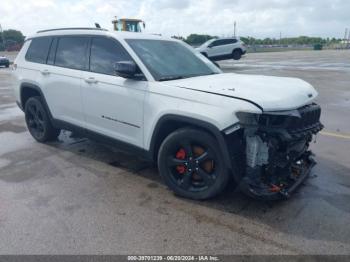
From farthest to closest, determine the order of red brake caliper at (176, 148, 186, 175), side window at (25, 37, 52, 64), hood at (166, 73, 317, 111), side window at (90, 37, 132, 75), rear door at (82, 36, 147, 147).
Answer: side window at (25, 37, 52, 64) < side window at (90, 37, 132, 75) < rear door at (82, 36, 147, 147) < red brake caliper at (176, 148, 186, 175) < hood at (166, 73, 317, 111)

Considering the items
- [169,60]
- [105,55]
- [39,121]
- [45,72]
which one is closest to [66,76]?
[45,72]

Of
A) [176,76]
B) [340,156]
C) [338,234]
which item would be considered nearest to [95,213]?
[176,76]

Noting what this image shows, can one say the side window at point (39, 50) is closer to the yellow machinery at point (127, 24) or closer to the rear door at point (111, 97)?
the rear door at point (111, 97)

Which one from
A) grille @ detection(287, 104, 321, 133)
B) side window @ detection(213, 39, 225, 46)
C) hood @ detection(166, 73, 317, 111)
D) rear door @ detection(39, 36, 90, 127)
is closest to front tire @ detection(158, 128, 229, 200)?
hood @ detection(166, 73, 317, 111)

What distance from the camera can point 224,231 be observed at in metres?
3.17

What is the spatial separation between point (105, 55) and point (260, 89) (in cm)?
213

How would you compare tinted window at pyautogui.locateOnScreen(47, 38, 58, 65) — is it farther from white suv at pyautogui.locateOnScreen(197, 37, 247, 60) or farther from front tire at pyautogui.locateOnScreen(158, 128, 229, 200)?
white suv at pyautogui.locateOnScreen(197, 37, 247, 60)

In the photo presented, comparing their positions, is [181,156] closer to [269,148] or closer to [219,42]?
[269,148]

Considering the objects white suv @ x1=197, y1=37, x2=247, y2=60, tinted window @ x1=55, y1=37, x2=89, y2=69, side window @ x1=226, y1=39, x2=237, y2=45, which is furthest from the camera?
side window @ x1=226, y1=39, x2=237, y2=45

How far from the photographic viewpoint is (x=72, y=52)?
498 centimetres

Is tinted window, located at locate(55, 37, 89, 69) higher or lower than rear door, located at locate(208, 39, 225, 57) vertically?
lower

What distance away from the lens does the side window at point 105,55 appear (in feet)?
14.0

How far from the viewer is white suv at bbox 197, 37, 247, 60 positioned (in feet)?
82.1

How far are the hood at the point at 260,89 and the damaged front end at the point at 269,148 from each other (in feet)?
0.32
